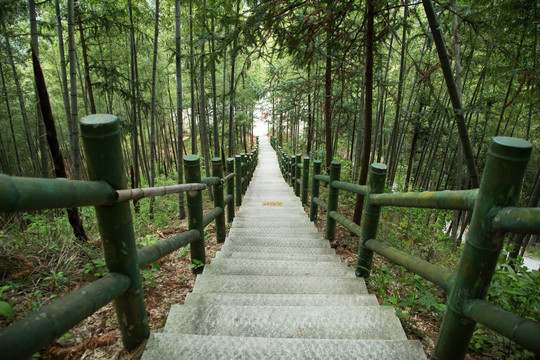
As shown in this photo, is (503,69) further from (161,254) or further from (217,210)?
(161,254)

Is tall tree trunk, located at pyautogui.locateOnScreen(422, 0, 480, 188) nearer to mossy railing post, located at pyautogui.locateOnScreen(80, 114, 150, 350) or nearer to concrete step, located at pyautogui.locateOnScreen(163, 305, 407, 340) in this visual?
concrete step, located at pyautogui.locateOnScreen(163, 305, 407, 340)

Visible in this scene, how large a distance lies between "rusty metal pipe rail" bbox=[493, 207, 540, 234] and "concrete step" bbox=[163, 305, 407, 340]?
0.86m

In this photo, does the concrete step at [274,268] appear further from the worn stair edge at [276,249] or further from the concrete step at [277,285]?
the worn stair edge at [276,249]

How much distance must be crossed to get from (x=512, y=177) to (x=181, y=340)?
4.46ft

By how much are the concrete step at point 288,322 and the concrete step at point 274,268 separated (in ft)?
2.29

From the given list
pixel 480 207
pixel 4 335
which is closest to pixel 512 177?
pixel 480 207

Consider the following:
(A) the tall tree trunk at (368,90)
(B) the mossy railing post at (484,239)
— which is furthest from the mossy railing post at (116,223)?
(A) the tall tree trunk at (368,90)

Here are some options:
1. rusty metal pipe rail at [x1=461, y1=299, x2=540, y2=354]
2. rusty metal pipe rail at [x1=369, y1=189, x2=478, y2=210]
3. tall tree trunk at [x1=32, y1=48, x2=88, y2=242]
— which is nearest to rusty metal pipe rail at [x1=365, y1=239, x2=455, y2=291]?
rusty metal pipe rail at [x1=461, y1=299, x2=540, y2=354]

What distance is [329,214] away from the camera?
2.85 meters

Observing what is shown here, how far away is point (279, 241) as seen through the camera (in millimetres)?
3238

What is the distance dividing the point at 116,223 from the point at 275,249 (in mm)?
2253

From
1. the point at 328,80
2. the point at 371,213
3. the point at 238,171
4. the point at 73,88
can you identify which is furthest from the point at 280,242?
the point at 328,80

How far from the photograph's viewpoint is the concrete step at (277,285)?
1.85 m

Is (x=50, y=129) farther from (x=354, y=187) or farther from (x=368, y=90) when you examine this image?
(x=368, y=90)
